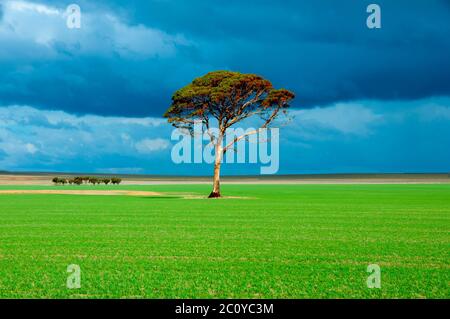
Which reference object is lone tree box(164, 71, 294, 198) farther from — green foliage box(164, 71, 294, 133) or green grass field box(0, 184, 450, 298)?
green grass field box(0, 184, 450, 298)

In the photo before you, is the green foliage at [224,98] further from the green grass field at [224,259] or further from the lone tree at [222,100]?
the green grass field at [224,259]

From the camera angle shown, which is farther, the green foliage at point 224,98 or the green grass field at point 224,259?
the green foliage at point 224,98

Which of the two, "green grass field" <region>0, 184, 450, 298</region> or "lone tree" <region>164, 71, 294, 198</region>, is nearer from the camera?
"green grass field" <region>0, 184, 450, 298</region>

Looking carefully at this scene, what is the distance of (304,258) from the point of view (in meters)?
17.0

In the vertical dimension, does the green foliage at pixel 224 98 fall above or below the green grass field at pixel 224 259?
above

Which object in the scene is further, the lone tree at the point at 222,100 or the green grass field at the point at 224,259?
the lone tree at the point at 222,100

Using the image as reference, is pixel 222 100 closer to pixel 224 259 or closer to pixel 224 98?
pixel 224 98

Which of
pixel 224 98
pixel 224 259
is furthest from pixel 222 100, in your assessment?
pixel 224 259

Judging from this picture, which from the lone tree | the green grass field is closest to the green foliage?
the lone tree

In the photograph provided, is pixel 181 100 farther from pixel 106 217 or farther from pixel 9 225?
pixel 9 225

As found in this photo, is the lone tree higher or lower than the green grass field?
higher

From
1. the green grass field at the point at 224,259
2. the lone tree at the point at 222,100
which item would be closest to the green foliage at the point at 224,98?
the lone tree at the point at 222,100
